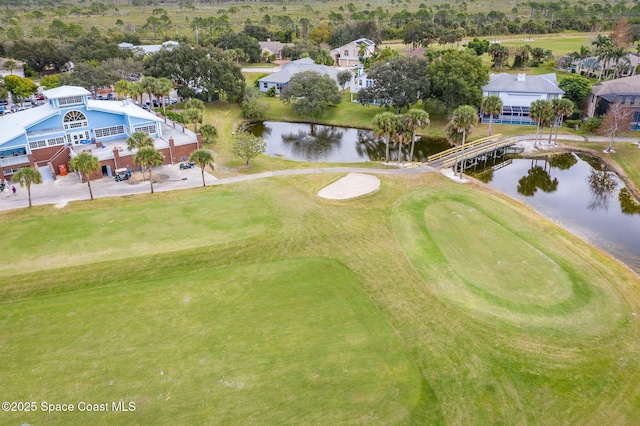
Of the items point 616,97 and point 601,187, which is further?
point 616,97

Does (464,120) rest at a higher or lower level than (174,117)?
lower

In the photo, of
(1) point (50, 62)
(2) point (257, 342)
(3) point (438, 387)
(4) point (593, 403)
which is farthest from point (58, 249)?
(1) point (50, 62)

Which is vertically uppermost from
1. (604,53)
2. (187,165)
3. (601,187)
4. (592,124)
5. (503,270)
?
(604,53)

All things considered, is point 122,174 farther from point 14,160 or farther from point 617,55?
point 617,55

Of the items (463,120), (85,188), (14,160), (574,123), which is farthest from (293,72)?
(14,160)

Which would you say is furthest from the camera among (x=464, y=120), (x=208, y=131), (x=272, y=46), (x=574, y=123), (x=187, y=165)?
(x=272, y=46)

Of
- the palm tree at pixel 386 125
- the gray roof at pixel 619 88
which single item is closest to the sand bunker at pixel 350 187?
the palm tree at pixel 386 125

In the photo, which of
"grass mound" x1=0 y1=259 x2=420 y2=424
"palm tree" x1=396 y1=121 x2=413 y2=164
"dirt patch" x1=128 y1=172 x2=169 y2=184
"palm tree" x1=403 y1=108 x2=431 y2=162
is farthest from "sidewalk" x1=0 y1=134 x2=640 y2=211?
"grass mound" x1=0 y1=259 x2=420 y2=424

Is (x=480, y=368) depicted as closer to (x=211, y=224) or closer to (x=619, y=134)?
(x=211, y=224)
